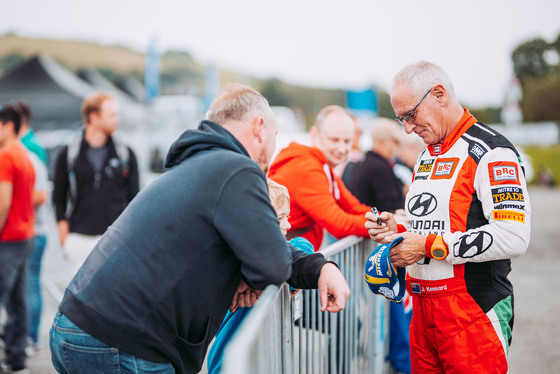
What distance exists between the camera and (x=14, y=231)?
442cm

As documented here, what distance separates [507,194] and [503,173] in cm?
9

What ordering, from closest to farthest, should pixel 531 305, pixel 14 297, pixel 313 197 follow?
1. pixel 313 197
2. pixel 14 297
3. pixel 531 305

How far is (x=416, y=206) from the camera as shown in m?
2.46

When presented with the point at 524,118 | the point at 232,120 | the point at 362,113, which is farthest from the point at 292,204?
the point at 524,118

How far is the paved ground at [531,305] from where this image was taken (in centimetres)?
468

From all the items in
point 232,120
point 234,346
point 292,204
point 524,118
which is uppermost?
point 232,120

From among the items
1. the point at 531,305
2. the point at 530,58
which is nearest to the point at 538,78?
the point at 530,58

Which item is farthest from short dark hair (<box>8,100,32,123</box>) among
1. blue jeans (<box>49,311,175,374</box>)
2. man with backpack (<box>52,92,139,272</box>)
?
blue jeans (<box>49,311,175,374</box>)

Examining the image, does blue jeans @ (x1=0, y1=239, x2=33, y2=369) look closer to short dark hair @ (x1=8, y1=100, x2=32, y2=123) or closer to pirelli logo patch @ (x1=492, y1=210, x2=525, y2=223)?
short dark hair @ (x1=8, y1=100, x2=32, y2=123)

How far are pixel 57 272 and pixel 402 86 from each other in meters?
6.94

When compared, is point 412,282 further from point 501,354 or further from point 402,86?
point 402,86

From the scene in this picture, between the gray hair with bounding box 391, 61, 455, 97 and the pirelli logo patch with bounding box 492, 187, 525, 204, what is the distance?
540mm

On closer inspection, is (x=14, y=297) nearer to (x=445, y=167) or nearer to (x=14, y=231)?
(x=14, y=231)

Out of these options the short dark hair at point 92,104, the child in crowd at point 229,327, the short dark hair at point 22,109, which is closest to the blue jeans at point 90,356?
the child in crowd at point 229,327
